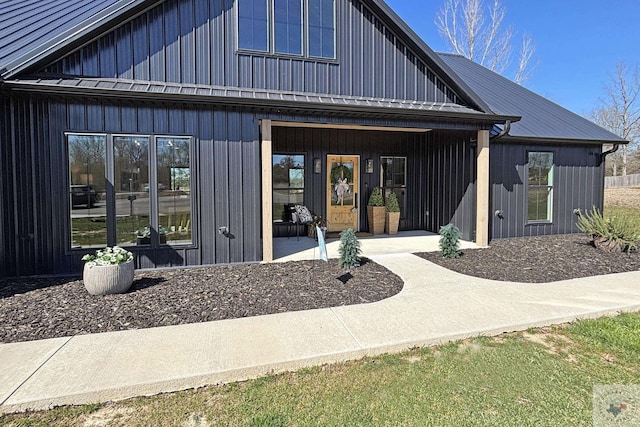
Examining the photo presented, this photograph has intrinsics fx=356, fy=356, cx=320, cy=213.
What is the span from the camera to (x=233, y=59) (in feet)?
21.6

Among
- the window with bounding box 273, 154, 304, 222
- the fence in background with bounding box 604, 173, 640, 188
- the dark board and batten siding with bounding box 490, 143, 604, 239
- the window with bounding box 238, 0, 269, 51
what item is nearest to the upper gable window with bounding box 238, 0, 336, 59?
the window with bounding box 238, 0, 269, 51

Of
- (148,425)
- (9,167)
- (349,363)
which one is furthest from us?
(9,167)

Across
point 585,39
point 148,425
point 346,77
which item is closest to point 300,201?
point 346,77

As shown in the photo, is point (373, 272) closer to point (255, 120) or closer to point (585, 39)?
point (255, 120)

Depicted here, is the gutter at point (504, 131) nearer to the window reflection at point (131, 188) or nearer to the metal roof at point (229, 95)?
the metal roof at point (229, 95)

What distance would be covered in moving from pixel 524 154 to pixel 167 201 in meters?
8.53

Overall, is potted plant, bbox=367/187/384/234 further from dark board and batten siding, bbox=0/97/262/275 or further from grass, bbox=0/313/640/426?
grass, bbox=0/313/640/426

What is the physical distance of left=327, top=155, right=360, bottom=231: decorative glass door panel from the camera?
9836 millimetres

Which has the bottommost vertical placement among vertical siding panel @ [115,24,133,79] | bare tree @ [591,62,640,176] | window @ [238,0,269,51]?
vertical siding panel @ [115,24,133,79]

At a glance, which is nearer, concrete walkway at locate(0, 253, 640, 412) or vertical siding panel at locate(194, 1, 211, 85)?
concrete walkway at locate(0, 253, 640, 412)

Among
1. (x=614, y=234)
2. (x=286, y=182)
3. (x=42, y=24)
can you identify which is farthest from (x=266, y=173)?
(x=614, y=234)

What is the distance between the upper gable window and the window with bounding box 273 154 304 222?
9.59 feet

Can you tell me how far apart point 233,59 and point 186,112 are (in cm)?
142

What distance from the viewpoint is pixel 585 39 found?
23.4 m
